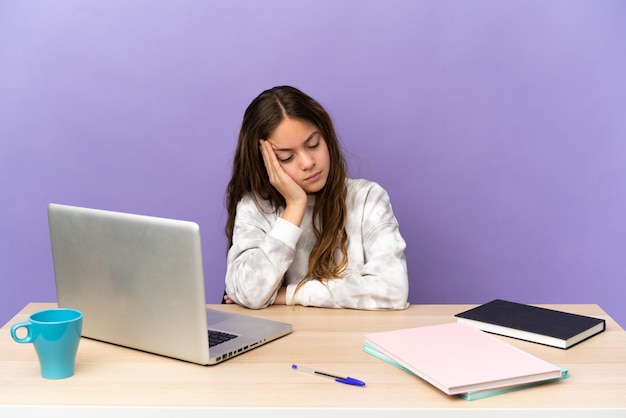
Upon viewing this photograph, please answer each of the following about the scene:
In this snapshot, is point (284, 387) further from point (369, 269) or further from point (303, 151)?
point (303, 151)

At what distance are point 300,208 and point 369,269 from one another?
0.84 ft

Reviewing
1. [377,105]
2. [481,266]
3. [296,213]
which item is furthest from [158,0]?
[481,266]

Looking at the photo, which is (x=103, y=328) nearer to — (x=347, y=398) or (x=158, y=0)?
(x=347, y=398)

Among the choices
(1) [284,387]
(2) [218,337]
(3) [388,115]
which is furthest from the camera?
(3) [388,115]

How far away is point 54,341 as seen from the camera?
47.4 inches

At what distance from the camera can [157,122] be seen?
2740mm

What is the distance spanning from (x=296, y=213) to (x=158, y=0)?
116 centimetres

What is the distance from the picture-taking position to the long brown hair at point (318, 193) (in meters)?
2.02

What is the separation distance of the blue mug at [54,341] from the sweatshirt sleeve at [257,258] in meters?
0.56

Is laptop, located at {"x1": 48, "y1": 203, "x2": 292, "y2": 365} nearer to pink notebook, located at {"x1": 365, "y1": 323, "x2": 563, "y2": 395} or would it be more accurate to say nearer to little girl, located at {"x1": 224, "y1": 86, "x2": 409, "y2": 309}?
pink notebook, located at {"x1": 365, "y1": 323, "x2": 563, "y2": 395}

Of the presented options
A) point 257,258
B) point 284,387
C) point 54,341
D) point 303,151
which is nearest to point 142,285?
point 54,341

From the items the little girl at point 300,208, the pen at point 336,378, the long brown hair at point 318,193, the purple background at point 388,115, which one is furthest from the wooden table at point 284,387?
Answer: the purple background at point 388,115

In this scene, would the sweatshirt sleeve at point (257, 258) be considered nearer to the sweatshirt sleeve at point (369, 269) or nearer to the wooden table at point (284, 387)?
the sweatshirt sleeve at point (369, 269)

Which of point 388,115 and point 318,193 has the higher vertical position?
point 388,115
